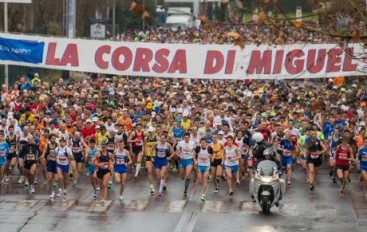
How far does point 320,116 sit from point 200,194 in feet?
25.7

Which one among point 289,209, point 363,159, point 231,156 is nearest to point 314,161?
point 363,159

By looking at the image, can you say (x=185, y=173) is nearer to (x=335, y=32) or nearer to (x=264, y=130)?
(x=264, y=130)

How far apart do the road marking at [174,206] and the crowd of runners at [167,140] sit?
652 millimetres

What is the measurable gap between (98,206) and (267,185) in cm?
375

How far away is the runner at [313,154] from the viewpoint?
26.3 m

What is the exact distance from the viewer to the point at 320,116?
32344 mm

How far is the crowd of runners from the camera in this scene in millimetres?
25188

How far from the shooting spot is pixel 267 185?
22.6 m

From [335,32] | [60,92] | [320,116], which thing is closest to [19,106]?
[60,92]

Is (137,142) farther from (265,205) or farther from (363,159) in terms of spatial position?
(265,205)

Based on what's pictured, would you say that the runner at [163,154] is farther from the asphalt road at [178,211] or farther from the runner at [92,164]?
the runner at [92,164]

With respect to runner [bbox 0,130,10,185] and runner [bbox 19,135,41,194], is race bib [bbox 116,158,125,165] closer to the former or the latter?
runner [bbox 19,135,41,194]

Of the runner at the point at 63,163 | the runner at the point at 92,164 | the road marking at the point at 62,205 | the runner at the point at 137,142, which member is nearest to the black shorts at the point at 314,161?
the runner at the point at 137,142

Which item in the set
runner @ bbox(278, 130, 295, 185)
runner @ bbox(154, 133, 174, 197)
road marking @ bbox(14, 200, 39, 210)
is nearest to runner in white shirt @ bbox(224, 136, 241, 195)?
runner @ bbox(154, 133, 174, 197)
